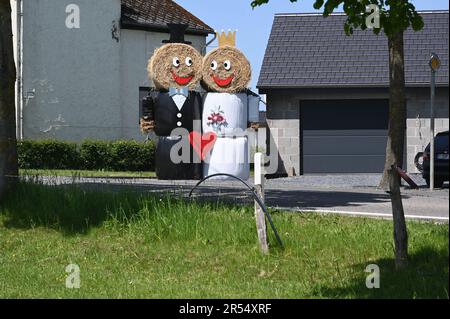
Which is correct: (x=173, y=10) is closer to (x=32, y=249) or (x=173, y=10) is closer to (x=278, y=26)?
(x=278, y=26)

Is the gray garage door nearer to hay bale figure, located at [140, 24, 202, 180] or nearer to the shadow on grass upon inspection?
hay bale figure, located at [140, 24, 202, 180]

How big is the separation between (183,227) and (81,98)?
62.6 feet

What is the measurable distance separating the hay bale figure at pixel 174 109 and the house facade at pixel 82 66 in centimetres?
956

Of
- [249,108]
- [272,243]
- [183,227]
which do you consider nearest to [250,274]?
[272,243]

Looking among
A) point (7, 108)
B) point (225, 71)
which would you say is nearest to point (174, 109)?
point (225, 71)

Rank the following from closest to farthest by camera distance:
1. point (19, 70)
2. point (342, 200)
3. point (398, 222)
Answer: point (398, 222)
point (342, 200)
point (19, 70)

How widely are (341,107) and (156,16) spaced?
9.44 metres

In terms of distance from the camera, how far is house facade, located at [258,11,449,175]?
24.7 metres

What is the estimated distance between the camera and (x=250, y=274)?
8.68 meters

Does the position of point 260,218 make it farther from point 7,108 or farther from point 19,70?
point 19,70

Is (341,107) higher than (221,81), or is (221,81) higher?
(221,81)

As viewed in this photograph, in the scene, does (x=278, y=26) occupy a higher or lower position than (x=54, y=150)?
higher

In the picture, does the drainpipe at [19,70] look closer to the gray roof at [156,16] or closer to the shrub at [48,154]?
the shrub at [48,154]

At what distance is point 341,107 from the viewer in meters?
25.2
